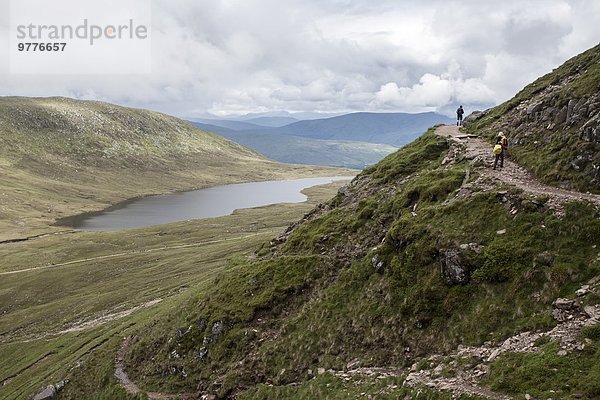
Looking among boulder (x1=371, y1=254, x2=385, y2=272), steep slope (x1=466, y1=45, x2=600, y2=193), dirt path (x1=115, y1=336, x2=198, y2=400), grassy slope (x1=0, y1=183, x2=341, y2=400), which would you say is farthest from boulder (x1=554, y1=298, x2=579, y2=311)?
grassy slope (x1=0, y1=183, x2=341, y2=400)

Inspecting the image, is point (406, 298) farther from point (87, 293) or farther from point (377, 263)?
point (87, 293)

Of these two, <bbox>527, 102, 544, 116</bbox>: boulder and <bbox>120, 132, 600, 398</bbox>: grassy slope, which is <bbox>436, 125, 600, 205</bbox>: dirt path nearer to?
<bbox>120, 132, 600, 398</bbox>: grassy slope

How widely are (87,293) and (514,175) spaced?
335 feet

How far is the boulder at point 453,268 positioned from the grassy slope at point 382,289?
1.37 ft

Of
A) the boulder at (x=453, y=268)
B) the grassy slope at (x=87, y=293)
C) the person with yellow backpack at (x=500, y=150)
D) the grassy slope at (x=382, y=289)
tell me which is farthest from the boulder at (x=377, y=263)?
the grassy slope at (x=87, y=293)

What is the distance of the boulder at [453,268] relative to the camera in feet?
98.1

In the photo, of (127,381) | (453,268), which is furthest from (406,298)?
(127,381)

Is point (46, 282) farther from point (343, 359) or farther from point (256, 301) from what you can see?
point (343, 359)

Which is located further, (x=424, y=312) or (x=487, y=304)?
(x=424, y=312)

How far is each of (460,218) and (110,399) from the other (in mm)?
38981

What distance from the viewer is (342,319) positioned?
35156 millimetres

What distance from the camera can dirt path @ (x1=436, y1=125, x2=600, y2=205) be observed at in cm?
3011

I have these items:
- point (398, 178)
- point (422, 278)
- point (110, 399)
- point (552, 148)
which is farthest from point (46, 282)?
point (552, 148)

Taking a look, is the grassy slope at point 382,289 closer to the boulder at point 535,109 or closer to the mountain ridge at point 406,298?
the mountain ridge at point 406,298
